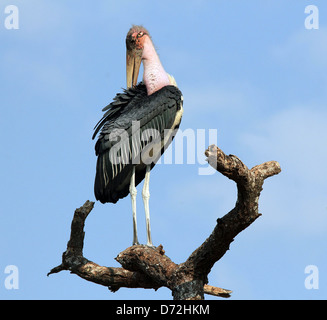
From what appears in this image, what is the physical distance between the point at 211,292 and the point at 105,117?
3.41 m

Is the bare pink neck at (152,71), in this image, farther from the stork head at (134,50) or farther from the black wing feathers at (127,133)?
the black wing feathers at (127,133)

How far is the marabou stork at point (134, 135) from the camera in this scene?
11578 millimetres

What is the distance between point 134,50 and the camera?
12656 mm

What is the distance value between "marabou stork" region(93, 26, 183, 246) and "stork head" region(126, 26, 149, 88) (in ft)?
2.21

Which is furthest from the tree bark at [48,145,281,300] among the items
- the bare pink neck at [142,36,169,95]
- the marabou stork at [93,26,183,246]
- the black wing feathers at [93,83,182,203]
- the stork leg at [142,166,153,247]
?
the bare pink neck at [142,36,169,95]

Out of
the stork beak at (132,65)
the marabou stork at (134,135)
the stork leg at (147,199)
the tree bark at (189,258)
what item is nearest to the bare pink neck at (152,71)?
the marabou stork at (134,135)

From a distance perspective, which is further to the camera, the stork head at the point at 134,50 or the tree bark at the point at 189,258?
A: the stork head at the point at 134,50

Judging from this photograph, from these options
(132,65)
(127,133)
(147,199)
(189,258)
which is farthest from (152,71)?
(189,258)

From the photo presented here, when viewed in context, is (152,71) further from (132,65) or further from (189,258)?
(189,258)

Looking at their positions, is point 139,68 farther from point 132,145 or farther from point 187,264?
point 187,264

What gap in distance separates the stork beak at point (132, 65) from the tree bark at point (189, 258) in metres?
2.87
